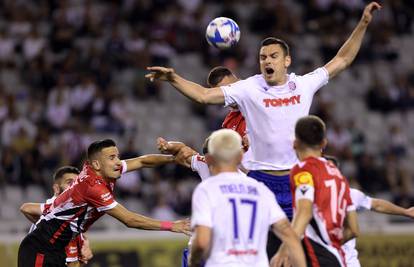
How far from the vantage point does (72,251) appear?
11.6 meters

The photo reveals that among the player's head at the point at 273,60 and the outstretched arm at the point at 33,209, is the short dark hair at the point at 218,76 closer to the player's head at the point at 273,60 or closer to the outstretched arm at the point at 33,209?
the player's head at the point at 273,60

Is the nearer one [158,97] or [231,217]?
[231,217]

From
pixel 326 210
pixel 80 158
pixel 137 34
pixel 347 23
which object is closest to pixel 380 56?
pixel 347 23

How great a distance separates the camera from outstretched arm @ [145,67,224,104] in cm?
985

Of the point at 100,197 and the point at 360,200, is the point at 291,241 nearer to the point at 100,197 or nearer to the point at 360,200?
the point at 360,200

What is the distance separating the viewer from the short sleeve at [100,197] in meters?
11.0

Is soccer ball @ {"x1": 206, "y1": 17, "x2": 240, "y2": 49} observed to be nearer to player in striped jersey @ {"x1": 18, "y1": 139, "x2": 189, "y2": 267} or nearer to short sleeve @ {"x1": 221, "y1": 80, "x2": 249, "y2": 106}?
short sleeve @ {"x1": 221, "y1": 80, "x2": 249, "y2": 106}

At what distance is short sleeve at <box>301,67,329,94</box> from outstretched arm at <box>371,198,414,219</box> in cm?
162

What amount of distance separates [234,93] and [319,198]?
206 cm

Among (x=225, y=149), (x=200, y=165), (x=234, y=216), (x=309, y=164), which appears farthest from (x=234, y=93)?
(x=234, y=216)

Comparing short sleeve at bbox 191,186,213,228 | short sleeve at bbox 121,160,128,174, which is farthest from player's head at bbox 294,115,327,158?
short sleeve at bbox 121,160,128,174

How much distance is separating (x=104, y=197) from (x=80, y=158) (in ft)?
28.8

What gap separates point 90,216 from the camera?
11383 millimetres

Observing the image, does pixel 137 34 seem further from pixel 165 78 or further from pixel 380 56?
pixel 165 78
